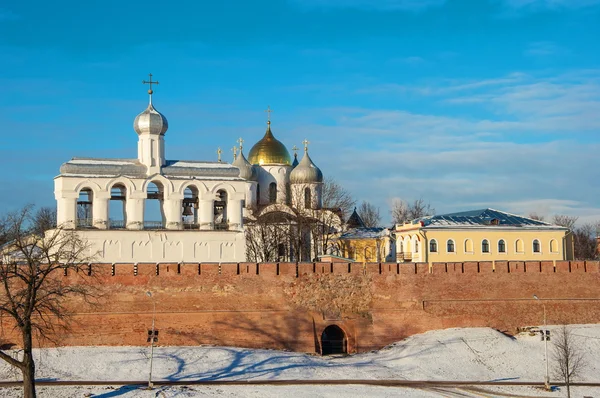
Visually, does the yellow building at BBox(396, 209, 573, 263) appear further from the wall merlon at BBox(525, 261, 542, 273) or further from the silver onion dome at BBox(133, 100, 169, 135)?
the silver onion dome at BBox(133, 100, 169, 135)

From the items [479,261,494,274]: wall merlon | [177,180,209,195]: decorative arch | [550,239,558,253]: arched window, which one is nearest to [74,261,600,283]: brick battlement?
[479,261,494,274]: wall merlon

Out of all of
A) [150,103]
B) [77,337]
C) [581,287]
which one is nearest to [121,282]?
[77,337]

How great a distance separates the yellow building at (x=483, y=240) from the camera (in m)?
41.9

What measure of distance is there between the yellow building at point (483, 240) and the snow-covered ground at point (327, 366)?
825 centimetres

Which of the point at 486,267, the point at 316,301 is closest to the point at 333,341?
the point at 316,301

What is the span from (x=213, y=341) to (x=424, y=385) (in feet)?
23.6

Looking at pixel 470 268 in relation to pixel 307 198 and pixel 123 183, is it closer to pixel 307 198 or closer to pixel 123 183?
pixel 123 183

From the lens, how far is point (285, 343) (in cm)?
3281

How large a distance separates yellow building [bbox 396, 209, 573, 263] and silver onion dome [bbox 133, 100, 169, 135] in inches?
457

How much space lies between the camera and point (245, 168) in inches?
2276

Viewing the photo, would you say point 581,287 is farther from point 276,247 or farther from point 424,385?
point 276,247

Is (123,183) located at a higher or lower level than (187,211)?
higher

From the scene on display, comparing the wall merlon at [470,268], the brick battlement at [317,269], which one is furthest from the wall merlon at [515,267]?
the wall merlon at [470,268]

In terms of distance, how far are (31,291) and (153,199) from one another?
15.9 m
